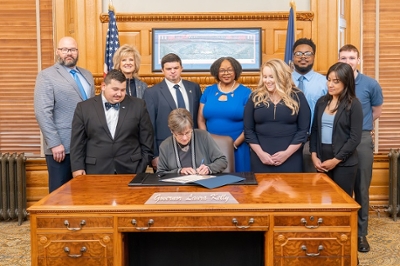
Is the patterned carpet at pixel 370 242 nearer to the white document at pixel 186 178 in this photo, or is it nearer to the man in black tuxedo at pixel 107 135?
the man in black tuxedo at pixel 107 135

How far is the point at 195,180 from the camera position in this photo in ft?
9.57

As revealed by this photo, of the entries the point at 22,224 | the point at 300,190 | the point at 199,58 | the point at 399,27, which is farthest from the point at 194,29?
the point at 300,190

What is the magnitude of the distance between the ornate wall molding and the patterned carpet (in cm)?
224

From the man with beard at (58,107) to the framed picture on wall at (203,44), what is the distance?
60.1 inches

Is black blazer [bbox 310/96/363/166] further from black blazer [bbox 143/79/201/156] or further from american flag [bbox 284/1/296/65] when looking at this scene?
american flag [bbox 284/1/296/65]

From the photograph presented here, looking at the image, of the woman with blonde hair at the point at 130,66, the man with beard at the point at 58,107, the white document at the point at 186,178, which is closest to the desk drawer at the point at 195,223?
the white document at the point at 186,178

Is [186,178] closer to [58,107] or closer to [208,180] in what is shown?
[208,180]

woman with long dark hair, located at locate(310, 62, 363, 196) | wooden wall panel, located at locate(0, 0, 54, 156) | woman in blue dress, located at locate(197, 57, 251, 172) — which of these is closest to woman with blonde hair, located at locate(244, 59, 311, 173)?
woman with long dark hair, located at locate(310, 62, 363, 196)

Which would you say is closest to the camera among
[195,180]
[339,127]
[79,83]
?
[195,180]

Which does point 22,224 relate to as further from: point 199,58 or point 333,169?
point 333,169

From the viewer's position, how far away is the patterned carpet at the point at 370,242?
3.88 m

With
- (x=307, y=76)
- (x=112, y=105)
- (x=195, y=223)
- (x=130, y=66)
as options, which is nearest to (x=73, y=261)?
(x=195, y=223)

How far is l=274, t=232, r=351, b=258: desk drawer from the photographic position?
93.9 inches

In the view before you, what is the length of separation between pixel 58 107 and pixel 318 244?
2384 millimetres
